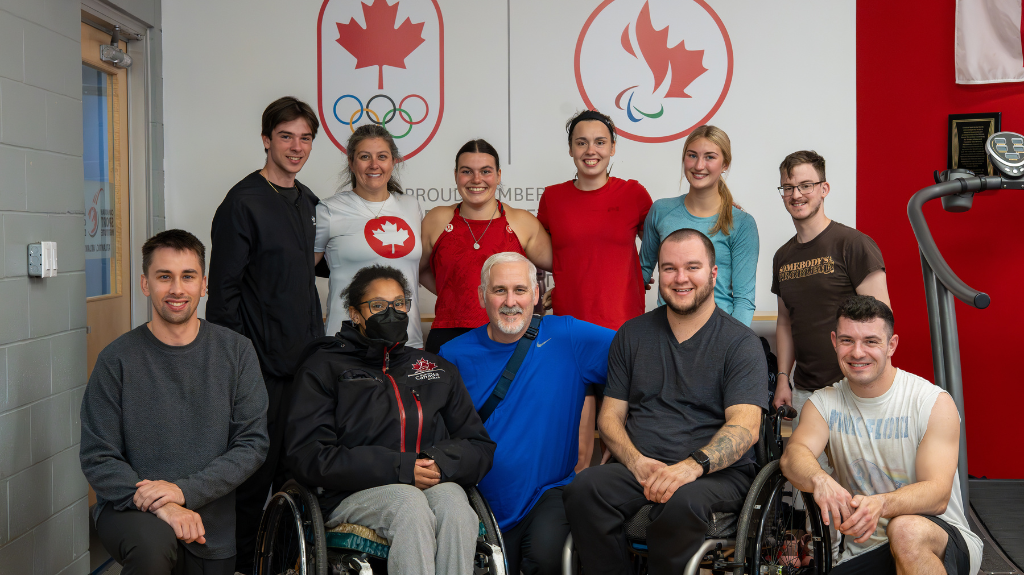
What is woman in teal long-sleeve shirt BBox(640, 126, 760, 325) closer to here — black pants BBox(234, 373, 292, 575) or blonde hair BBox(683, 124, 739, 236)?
blonde hair BBox(683, 124, 739, 236)

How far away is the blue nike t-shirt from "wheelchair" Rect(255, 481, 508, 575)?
0.24m

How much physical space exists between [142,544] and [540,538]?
42.4 inches

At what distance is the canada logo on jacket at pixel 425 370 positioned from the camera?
227 cm

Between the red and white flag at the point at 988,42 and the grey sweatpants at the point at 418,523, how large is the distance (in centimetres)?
346

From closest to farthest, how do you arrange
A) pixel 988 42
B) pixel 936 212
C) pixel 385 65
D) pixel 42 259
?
pixel 42 259, pixel 988 42, pixel 936 212, pixel 385 65

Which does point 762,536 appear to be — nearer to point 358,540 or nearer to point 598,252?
point 358,540

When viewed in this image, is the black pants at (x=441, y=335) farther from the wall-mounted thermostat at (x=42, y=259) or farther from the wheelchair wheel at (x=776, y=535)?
the wall-mounted thermostat at (x=42, y=259)

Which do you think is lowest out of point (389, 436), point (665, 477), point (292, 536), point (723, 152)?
point (292, 536)

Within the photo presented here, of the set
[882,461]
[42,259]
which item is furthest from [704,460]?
[42,259]

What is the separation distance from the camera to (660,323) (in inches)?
94.5

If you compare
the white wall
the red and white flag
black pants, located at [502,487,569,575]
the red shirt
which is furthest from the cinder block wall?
the red and white flag

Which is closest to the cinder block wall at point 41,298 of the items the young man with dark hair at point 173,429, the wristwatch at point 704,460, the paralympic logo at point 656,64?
the young man with dark hair at point 173,429

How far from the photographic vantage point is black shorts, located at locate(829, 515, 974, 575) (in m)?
1.94

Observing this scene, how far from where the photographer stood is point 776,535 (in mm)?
2301
